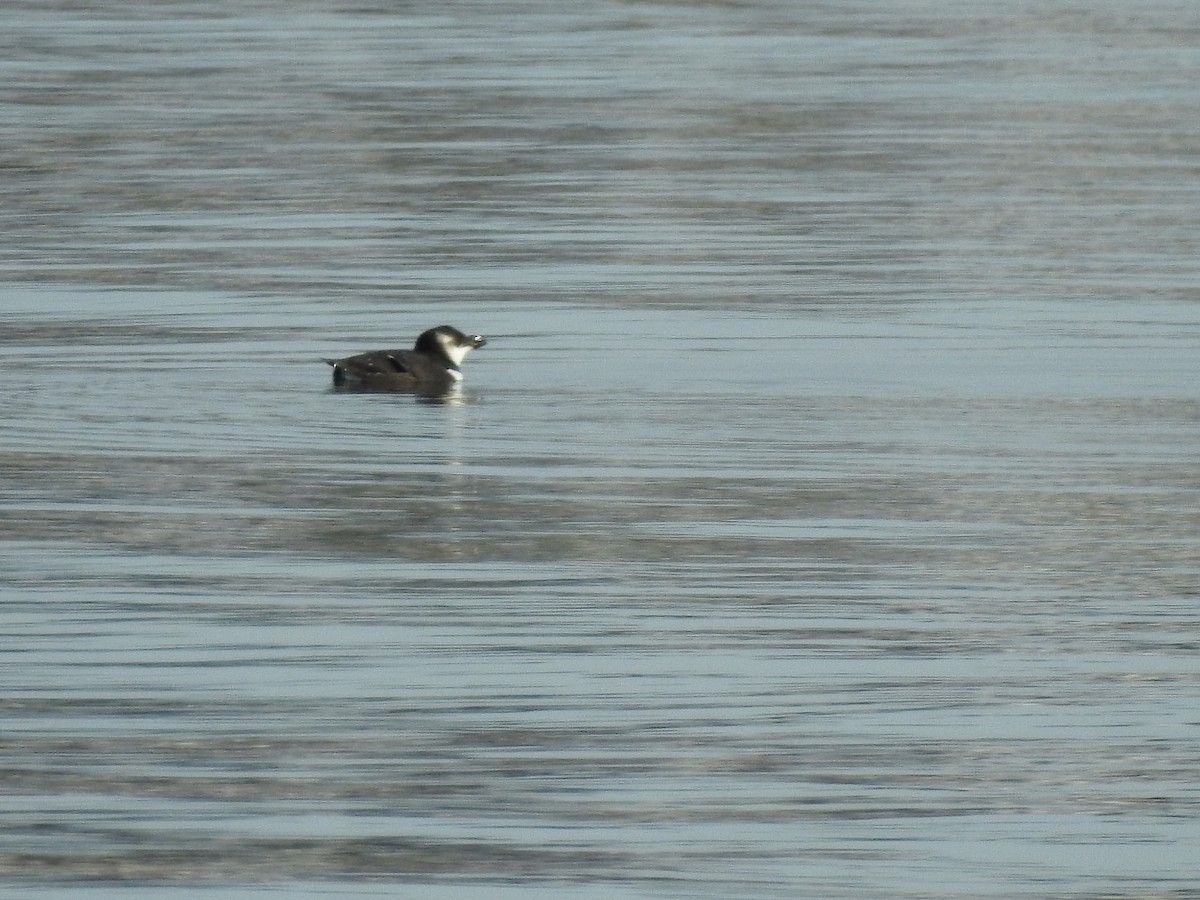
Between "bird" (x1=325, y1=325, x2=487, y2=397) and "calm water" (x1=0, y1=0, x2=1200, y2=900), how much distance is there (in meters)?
0.21

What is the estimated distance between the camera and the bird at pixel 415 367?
48.3 feet

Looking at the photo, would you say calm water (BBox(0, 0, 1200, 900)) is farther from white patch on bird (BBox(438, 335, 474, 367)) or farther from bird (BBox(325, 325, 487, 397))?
white patch on bird (BBox(438, 335, 474, 367))

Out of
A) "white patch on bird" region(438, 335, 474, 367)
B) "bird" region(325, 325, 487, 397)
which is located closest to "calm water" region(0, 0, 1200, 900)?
"bird" region(325, 325, 487, 397)

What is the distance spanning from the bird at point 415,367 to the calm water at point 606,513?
0.21 m

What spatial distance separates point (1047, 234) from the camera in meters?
20.7

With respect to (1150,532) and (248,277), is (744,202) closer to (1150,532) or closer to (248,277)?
(248,277)

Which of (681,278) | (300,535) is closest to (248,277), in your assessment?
(681,278)

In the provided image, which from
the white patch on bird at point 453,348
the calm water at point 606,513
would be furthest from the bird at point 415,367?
the calm water at point 606,513

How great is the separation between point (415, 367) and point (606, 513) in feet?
12.0

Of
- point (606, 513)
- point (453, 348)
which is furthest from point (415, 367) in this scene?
point (606, 513)

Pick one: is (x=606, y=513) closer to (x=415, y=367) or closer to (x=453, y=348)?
(x=415, y=367)

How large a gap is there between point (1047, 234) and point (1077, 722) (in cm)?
1257

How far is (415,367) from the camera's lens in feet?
49.2

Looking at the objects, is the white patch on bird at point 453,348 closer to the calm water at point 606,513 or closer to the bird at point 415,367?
the bird at point 415,367
